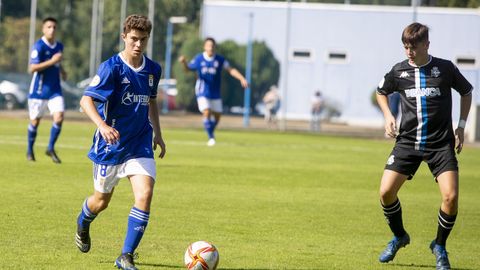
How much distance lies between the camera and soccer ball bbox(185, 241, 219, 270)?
804 cm

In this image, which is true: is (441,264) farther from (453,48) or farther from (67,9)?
(67,9)

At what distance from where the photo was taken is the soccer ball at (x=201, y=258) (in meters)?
8.04

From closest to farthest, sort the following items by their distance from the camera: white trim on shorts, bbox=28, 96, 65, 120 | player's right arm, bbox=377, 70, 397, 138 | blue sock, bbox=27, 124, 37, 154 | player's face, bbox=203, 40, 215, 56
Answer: player's right arm, bbox=377, 70, 397, 138 < white trim on shorts, bbox=28, 96, 65, 120 < blue sock, bbox=27, 124, 37, 154 < player's face, bbox=203, 40, 215, 56

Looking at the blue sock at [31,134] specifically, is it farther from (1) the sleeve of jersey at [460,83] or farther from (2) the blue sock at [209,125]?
(1) the sleeve of jersey at [460,83]

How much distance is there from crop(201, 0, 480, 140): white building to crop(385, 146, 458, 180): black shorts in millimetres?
44193

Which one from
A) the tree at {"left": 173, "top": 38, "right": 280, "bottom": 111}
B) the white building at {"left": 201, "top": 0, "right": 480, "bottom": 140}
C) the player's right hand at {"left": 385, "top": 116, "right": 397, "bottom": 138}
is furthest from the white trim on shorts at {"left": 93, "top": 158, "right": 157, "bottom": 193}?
the tree at {"left": 173, "top": 38, "right": 280, "bottom": 111}

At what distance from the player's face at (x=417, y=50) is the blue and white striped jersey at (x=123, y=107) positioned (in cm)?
238

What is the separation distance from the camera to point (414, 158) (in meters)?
9.34

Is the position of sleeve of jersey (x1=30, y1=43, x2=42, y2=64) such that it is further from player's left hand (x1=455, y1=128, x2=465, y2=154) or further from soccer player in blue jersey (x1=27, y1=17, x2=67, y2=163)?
player's left hand (x1=455, y1=128, x2=465, y2=154)

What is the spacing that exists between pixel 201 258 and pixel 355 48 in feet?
160

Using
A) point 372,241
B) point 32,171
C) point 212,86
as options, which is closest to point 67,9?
point 212,86

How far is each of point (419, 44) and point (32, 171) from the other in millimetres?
9326

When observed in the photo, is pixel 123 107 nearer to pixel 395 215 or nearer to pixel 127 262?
pixel 127 262

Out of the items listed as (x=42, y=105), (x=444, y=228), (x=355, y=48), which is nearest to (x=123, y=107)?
(x=444, y=228)
